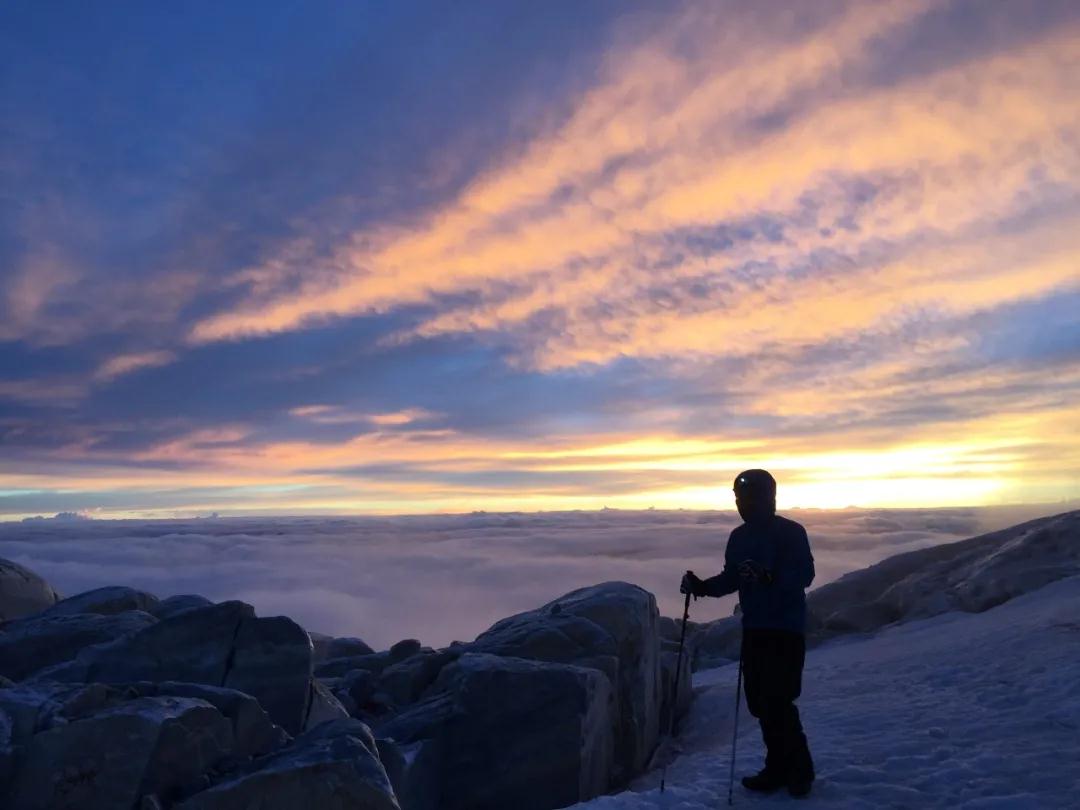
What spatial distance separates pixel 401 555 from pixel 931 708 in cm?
16740

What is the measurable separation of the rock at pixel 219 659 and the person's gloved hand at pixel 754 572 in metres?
7.62

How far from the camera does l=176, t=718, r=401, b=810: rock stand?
275 inches

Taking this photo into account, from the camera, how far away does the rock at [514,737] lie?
946cm

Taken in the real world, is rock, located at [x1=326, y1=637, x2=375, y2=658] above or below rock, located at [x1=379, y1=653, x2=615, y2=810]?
below

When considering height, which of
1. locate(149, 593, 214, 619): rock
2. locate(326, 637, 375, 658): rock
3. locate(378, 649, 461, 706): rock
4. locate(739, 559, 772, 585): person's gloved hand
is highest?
locate(739, 559, 772, 585): person's gloved hand

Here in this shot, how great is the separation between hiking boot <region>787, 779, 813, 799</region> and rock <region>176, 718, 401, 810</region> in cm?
371

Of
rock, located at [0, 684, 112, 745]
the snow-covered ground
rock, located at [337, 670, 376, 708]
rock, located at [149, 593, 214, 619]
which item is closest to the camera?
the snow-covered ground

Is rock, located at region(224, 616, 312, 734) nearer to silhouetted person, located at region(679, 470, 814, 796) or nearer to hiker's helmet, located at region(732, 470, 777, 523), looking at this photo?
silhouetted person, located at region(679, 470, 814, 796)

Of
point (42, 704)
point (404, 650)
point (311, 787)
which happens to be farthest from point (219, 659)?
point (404, 650)

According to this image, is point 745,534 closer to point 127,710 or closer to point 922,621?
point 127,710

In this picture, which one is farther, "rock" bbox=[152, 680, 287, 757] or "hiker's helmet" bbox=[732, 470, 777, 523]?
"rock" bbox=[152, 680, 287, 757]

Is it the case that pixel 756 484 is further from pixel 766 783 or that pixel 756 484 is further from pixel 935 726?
pixel 935 726

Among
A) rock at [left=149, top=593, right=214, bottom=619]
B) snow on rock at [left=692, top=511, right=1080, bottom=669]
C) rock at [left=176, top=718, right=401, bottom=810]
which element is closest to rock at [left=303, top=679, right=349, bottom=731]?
rock at [left=176, top=718, right=401, bottom=810]

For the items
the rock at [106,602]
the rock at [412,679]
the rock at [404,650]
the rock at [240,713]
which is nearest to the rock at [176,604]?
the rock at [106,602]
